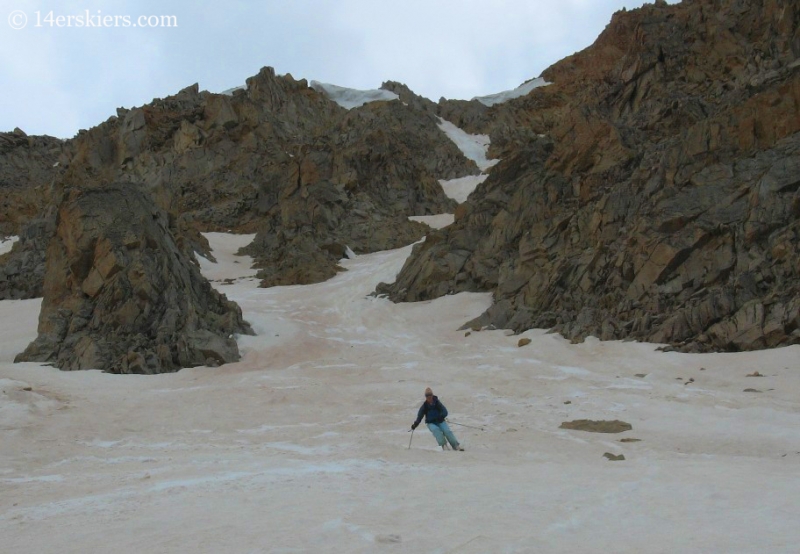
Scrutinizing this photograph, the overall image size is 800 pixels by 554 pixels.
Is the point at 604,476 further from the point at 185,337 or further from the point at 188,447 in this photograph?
the point at 185,337

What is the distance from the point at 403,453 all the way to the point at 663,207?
16.4 metres

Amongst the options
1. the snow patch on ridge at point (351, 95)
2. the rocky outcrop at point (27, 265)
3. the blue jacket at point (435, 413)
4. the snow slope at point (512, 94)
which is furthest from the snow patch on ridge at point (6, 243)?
the snow slope at point (512, 94)

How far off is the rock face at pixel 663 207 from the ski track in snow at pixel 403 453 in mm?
1771

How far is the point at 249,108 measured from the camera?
6281 centimetres

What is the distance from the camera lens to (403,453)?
34.6ft

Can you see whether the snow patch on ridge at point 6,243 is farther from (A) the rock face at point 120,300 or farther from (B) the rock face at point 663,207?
(B) the rock face at point 663,207

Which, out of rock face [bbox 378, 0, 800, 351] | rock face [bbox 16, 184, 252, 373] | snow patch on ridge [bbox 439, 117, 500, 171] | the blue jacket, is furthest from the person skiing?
snow patch on ridge [bbox 439, 117, 500, 171]

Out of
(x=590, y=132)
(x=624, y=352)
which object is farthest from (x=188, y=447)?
(x=590, y=132)

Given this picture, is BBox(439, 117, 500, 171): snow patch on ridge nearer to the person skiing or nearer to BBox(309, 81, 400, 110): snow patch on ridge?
BBox(309, 81, 400, 110): snow patch on ridge

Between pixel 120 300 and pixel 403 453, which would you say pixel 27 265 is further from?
pixel 403 453

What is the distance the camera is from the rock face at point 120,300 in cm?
2045

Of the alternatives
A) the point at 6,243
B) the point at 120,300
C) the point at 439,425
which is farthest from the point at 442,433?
the point at 6,243

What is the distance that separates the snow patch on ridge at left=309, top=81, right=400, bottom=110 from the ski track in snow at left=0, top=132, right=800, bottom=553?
61271 mm

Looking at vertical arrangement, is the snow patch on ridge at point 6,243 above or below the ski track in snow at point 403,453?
above
